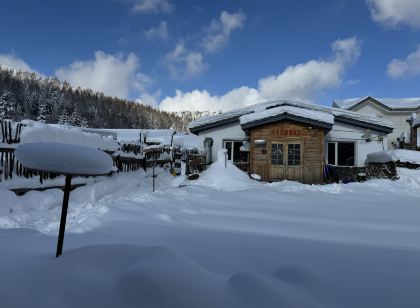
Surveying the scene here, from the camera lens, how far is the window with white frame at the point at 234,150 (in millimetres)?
16203

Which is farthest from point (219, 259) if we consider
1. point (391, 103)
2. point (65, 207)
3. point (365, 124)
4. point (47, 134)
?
point (391, 103)

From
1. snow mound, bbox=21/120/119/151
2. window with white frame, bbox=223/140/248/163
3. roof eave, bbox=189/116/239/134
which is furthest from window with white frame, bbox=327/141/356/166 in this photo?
snow mound, bbox=21/120/119/151

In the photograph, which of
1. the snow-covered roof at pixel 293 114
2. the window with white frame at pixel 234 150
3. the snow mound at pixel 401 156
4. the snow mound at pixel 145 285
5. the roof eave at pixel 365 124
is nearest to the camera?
the snow mound at pixel 145 285

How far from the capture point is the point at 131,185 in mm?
11195

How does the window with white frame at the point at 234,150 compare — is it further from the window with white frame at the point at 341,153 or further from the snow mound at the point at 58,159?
the snow mound at the point at 58,159

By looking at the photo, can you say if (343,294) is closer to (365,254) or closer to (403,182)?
(365,254)

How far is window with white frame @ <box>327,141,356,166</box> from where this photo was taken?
15234 millimetres

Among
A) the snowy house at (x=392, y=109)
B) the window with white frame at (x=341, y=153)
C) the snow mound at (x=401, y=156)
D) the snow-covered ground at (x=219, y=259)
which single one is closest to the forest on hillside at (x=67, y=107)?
the snowy house at (x=392, y=109)

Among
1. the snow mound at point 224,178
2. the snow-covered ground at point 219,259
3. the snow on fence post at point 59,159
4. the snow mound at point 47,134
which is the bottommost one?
the snow-covered ground at point 219,259

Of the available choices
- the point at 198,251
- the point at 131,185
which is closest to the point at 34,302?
the point at 198,251

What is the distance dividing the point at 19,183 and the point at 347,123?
14.5 meters

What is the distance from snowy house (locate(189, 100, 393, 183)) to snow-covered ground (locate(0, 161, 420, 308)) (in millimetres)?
8569

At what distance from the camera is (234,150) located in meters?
16.4

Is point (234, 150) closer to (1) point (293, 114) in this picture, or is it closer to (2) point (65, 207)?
(1) point (293, 114)
